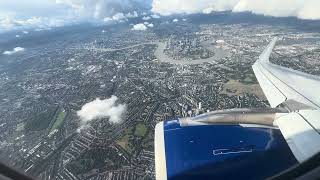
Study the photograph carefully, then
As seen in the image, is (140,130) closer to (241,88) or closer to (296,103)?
(241,88)

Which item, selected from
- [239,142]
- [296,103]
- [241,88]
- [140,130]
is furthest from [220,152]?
[241,88]

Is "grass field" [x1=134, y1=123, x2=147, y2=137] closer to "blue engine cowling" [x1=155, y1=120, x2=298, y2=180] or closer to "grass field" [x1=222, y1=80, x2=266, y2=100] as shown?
"grass field" [x1=222, y1=80, x2=266, y2=100]

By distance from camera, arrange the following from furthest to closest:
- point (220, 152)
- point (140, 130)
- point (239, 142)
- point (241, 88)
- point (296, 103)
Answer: point (241, 88) < point (140, 130) < point (296, 103) < point (239, 142) < point (220, 152)

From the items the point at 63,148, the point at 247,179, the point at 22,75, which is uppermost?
the point at 247,179

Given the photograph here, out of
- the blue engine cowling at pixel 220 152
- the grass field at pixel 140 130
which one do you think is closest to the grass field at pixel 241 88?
the grass field at pixel 140 130

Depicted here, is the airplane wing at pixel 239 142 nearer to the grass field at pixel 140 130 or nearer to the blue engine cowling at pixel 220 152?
the blue engine cowling at pixel 220 152

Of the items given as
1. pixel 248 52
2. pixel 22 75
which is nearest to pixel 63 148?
pixel 22 75

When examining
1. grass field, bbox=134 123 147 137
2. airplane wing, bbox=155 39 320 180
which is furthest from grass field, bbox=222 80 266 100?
airplane wing, bbox=155 39 320 180

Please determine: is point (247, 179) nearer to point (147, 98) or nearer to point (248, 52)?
point (147, 98)
